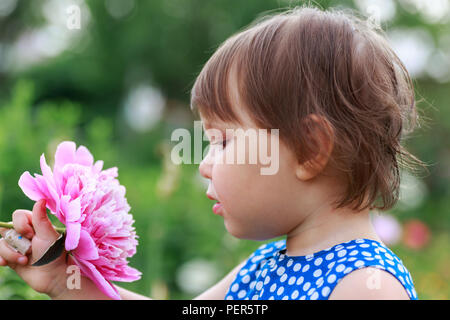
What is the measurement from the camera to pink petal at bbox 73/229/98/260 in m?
1.15

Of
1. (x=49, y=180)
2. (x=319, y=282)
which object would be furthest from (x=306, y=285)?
(x=49, y=180)

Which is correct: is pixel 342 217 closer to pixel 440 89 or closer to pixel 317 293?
pixel 317 293

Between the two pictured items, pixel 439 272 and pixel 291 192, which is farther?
pixel 439 272

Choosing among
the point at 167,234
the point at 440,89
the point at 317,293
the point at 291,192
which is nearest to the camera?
the point at 317,293

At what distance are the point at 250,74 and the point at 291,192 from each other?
1.08 ft

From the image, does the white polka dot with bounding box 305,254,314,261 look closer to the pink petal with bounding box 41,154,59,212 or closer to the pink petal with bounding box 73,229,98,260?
the pink petal with bounding box 73,229,98,260

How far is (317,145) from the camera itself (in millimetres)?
1324

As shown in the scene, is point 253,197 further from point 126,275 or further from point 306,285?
point 126,275

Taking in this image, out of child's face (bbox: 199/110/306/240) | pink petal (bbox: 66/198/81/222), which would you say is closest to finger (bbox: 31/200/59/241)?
pink petal (bbox: 66/198/81/222)

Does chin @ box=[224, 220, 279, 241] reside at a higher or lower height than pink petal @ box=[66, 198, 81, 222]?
lower

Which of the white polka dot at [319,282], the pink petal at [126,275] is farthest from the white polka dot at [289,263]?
the pink petal at [126,275]

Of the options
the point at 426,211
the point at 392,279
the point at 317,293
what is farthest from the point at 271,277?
the point at 426,211

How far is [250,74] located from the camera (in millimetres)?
1346

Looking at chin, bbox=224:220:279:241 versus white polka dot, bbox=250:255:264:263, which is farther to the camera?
white polka dot, bbox=250:255:264:263
